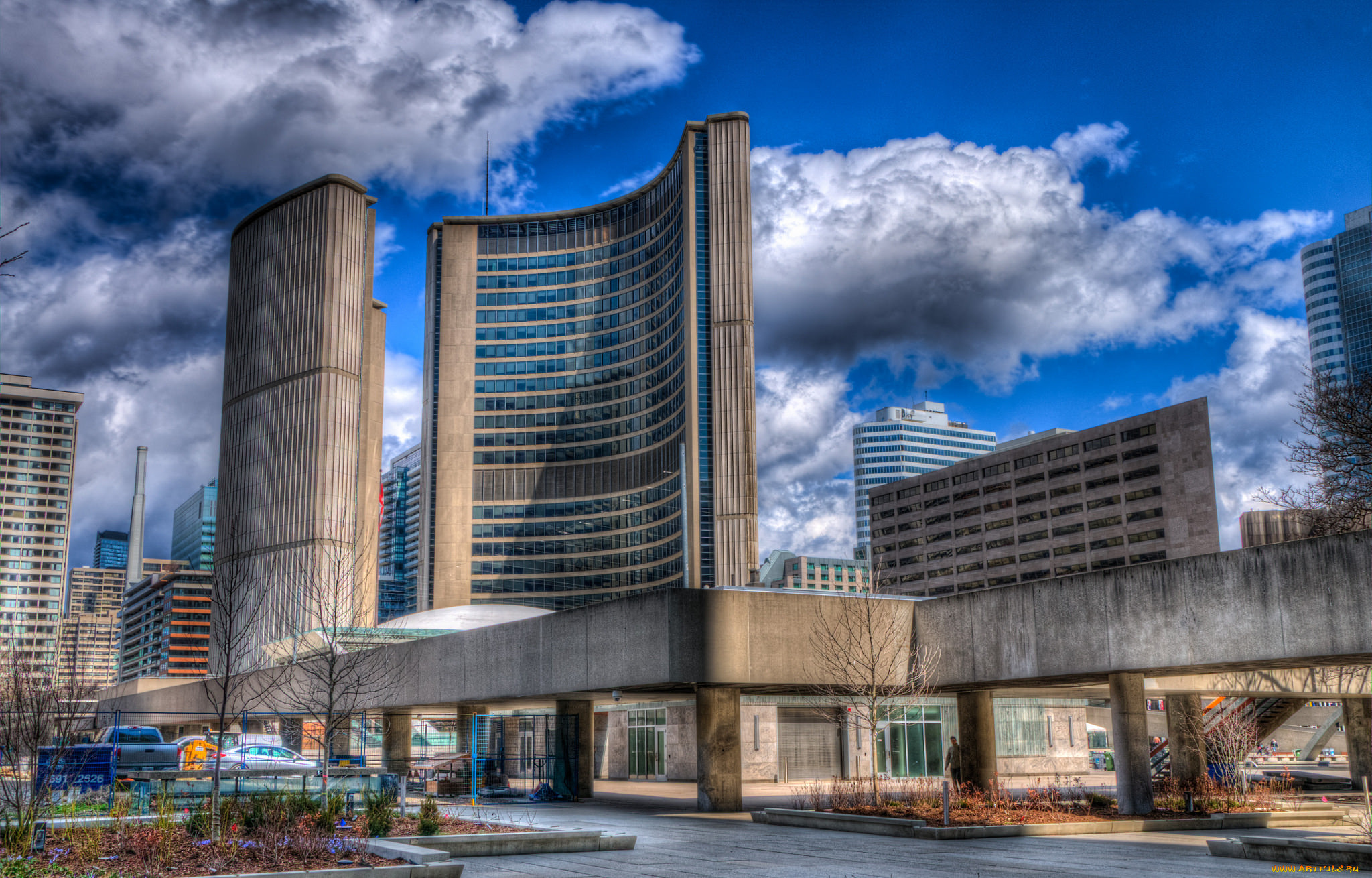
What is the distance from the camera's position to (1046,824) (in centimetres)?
2333

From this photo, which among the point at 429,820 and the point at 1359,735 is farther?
the point at 1359,735

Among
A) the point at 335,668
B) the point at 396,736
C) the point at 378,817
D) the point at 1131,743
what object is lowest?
the point at 396,736

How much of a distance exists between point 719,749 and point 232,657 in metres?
83.8

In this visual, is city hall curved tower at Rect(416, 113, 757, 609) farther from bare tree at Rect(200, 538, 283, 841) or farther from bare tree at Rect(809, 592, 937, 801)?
bare tree at Rect(809, 592, 937, 801)

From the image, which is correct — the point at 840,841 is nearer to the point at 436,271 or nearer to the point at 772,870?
the point at 772,870

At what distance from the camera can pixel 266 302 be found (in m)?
127

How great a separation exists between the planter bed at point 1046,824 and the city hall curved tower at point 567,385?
315ft

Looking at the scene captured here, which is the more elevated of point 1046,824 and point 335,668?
point 335,668

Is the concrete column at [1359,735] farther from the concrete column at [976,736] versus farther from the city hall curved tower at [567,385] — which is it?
the city hall curved tower at [567,385]

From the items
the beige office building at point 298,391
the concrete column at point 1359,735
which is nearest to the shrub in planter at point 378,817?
the concrete column at point 1359,735

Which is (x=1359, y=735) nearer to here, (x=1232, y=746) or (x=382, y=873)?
(x=1232, y=746)

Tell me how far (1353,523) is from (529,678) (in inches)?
1032

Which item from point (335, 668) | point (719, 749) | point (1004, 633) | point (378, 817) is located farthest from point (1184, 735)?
point (335, 668)

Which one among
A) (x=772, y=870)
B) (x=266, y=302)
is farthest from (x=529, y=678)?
(x=266, y=302)
